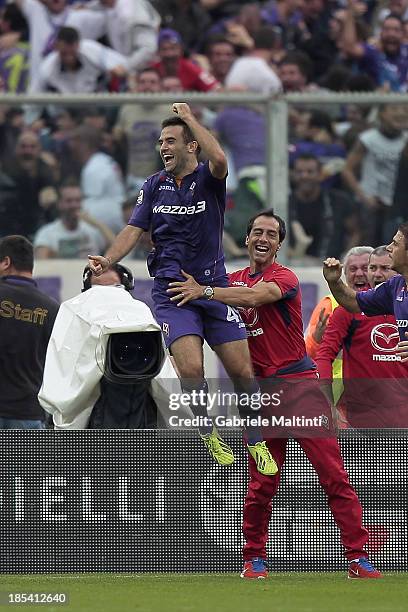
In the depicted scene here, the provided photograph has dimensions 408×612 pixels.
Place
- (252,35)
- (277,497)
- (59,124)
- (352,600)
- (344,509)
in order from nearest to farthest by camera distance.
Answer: (352,600) < (344,509) < (277,497) < (59,124) < (252,35)

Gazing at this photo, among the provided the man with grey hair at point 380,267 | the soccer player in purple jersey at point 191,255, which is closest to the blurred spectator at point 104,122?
the man with grey hair at point 380,267

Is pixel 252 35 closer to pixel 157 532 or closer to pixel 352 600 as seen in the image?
pixel 157 532

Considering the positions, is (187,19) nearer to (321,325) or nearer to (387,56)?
(387,56)

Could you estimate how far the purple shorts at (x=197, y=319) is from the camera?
8.98 meters

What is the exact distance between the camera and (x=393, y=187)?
13008 mm

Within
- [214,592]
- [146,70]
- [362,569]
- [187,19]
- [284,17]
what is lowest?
[214,592]

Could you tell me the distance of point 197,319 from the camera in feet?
29.7

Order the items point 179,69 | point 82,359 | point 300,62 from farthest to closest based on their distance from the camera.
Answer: point 300,62 → point 179,69 → point 82,359

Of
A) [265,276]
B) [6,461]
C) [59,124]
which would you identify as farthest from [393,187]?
[6,461]

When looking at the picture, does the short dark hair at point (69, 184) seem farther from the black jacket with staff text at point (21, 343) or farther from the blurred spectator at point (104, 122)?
the black jacket with staff text at point (21, 343)

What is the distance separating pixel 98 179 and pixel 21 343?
260cm

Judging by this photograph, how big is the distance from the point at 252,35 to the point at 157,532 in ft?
28.4

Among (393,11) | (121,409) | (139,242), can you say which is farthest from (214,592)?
(393,11)

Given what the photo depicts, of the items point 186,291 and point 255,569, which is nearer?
point 186,291
